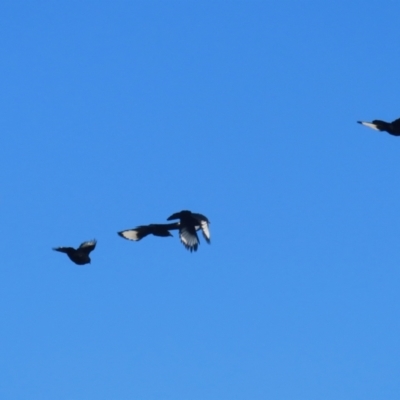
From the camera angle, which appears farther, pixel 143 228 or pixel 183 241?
pixel 143 228

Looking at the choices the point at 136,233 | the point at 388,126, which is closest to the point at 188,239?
the point at 136,233

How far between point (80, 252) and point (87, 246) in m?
0.41

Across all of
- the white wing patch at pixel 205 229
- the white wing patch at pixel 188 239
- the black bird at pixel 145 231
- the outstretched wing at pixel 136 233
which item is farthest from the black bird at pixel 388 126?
the outstretched wing at pixel 136 233

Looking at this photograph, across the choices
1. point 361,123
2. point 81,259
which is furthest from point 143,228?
point 361,123

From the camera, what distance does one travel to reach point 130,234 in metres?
47.8

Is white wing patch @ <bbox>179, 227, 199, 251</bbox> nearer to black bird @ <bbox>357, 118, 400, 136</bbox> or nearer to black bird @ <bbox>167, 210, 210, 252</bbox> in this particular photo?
black bird @ <bbox>167, 210, 210, 252</bbox>

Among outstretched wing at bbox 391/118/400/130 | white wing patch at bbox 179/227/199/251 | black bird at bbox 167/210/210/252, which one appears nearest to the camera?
outstretched wing at bbox 391/118/400/130

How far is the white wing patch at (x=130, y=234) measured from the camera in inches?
1870

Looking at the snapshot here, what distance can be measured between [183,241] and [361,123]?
301 inches

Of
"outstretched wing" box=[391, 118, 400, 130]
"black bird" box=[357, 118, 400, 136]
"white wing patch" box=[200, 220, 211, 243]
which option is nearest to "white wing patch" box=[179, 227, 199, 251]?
"white wing patch" box=[200, 220, 211, 243]

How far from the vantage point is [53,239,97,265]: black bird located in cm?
4609

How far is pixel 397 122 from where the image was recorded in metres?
43.0

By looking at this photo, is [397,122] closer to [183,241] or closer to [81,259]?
[183,241]

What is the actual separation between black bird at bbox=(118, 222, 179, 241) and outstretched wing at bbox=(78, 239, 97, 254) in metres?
1.39
